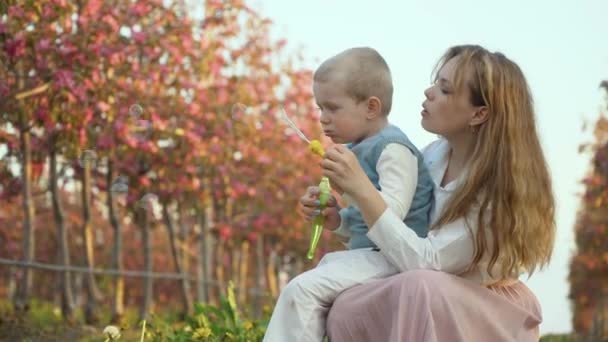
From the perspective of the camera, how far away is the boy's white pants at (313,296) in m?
3.58

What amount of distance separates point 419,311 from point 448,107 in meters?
0.73

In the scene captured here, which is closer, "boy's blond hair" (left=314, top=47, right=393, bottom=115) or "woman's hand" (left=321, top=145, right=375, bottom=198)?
"woman's hand" (left=321, top=145, right=375, bottom=198)

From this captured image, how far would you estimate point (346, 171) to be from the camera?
352 cm

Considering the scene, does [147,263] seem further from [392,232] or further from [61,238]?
[392,232]

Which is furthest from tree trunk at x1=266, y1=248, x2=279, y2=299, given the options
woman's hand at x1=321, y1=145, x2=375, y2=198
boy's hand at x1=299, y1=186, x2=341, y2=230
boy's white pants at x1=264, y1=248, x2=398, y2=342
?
woman's hand at x1=321, y1=145, x2=375, y2=198

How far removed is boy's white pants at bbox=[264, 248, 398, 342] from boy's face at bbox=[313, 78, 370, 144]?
0.45 m

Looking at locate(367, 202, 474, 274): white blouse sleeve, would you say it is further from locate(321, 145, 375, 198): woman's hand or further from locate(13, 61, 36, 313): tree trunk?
locate(13, 61, 36, 313): tree trunk

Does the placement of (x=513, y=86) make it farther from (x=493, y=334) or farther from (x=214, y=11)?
(x=214, y=11)

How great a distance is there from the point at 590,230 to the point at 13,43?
13961mm

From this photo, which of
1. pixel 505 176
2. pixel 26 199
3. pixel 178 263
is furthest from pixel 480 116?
pixel 178 263

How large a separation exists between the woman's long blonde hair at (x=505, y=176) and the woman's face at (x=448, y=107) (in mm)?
23

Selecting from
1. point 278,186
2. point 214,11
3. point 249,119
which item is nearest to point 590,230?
point 278,186

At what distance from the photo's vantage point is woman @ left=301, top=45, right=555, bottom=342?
11.8 ft

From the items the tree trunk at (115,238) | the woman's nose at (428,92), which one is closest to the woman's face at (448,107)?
the woman's nose at (428,92)
